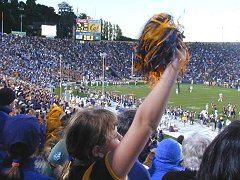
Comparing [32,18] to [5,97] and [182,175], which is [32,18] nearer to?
[5,97]

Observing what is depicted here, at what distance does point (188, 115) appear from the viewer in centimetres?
2820

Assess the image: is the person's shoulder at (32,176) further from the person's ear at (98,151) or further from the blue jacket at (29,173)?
the person's ear at (98,151)

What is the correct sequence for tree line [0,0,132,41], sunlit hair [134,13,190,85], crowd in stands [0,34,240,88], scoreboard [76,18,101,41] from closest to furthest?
1. sunlit hair [134,13,190,85]
2. crowd in stands [0,34,240,88]
3. scoreboard [76,18,101,41]
4. tree line [0,0,132,41]

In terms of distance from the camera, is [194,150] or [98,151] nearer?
[98,151]

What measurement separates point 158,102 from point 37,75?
50926 millimetres

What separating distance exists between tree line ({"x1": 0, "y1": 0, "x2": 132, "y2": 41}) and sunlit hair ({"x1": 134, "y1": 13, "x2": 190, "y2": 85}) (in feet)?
275

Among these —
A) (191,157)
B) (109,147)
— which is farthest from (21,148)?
(191,157)

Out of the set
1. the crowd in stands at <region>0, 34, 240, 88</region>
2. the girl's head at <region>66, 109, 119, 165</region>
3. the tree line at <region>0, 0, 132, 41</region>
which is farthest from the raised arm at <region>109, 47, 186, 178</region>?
the tree line at <region>0, 0, 132, 41</region>

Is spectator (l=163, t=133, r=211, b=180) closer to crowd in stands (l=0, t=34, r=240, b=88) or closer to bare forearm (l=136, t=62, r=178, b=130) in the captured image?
bare forearm (l=136, t=62, r=178, b=130)

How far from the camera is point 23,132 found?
7.97 ft

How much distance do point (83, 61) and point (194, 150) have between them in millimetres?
69306

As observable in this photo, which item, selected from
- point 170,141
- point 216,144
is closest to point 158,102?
point 216,144

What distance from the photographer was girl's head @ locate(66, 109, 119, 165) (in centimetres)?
208

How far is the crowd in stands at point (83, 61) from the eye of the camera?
53.0m
